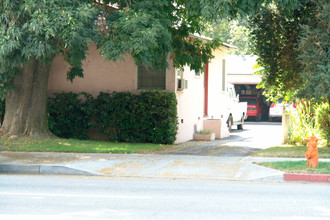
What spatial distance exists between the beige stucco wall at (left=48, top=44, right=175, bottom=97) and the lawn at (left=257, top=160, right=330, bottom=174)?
22.5 ft

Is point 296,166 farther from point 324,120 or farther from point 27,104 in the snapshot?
point 27,104

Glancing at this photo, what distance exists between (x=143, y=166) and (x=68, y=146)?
12.5 feet

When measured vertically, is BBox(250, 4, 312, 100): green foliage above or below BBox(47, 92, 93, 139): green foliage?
above

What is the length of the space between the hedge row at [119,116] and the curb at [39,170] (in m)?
5.89

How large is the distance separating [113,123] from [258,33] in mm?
5541

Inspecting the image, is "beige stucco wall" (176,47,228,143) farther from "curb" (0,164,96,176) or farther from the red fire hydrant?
"curb" (0,164,96,176)

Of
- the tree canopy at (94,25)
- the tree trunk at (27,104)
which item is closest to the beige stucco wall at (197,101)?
the tree canopy at (94,25)

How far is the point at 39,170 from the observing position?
12.0m

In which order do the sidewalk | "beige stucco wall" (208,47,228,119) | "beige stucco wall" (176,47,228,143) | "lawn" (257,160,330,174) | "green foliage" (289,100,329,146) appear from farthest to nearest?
"beige stucco wall" (208,47,228,119), "beige stucco wall" (176,47,228,143), "green foliage" (289,100,329,146), the sidewalk, "lawn" (257,160,330,174)

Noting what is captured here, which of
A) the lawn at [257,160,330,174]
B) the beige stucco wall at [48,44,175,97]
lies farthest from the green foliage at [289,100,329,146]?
the lawn at [257,160,330,174]

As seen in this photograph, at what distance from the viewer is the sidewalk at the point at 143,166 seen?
37.6 feet

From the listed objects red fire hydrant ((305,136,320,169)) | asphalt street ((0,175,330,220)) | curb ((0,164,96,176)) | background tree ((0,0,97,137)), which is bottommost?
asphalt street ((0,175,330,220))

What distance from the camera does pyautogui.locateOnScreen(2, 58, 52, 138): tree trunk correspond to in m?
16.7

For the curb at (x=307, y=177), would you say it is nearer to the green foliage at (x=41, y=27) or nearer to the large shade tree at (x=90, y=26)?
the large shade tree at (x=90, y=26)
